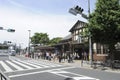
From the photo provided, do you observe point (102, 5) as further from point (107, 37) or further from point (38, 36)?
point (38, 36)

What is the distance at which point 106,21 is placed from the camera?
94.7ft

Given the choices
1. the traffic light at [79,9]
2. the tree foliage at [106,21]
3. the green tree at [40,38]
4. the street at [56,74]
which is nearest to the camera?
the street at [56,74]

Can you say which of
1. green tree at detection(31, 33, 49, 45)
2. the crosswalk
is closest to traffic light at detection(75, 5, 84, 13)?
the crosswalk

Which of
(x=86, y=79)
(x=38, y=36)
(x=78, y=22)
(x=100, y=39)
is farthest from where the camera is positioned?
(x=38, y=36)

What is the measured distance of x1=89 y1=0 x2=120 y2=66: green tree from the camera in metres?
28.7

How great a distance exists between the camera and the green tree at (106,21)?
28672mm

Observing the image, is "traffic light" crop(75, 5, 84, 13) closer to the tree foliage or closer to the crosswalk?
the tree foliage

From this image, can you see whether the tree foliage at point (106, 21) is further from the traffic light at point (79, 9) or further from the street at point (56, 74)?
the street at point (56, 74)

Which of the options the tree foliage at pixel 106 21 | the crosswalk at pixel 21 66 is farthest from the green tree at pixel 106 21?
the crosswalk at pixel 21 66

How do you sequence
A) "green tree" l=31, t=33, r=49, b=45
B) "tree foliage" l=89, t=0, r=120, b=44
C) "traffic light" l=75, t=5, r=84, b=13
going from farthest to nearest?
1. "green tree" l=31, t=33, r=49, b=45
2. "tree foliage" l=89, t=0, r=120, b=44
3. "traffic light" l=75, t=5, r=84, b=13

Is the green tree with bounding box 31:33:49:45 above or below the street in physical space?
above

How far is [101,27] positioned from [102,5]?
225 cm

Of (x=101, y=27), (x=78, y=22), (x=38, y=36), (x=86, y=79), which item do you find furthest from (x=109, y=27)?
(x=38, y=36)

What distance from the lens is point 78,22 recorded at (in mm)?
57000
